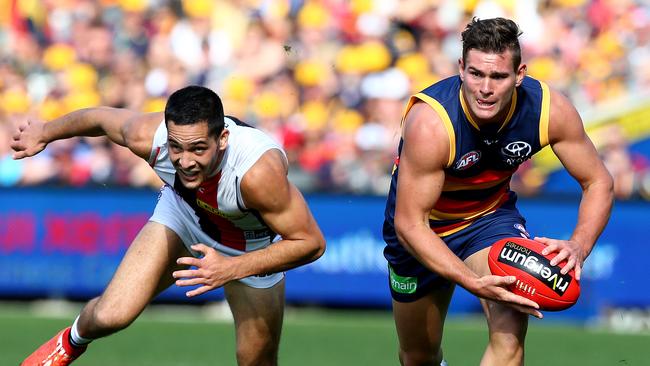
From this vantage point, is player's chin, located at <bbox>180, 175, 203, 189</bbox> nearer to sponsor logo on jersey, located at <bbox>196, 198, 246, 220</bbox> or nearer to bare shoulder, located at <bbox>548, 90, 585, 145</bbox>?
sponsor logo on jersey, located at <bbox>196, 198, 246, 220</bbox>

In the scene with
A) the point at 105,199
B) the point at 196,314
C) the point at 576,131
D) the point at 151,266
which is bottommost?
the point at 196,314

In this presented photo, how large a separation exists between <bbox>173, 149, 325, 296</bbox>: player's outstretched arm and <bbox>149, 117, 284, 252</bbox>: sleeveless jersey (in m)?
0.08

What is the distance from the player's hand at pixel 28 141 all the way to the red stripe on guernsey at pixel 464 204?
2.40 m

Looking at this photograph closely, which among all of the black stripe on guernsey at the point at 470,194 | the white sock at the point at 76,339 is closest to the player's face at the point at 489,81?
the black stripe on guernsey at the point at 470,194

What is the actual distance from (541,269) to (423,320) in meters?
1.32

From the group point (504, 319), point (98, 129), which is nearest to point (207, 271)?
point (98, 129)

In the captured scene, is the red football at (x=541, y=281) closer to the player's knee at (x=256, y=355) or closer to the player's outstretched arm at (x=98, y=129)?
the player's knee at (x=256, y=355)

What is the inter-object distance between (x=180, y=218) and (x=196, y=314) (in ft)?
18.8

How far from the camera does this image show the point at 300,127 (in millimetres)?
12469

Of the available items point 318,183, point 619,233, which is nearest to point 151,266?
point 318,183

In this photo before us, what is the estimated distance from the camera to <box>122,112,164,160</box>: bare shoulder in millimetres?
6359

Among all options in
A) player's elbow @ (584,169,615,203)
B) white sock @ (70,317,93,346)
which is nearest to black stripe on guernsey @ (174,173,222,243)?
white sock @ (70,317,93,346)

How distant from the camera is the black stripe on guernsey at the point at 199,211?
252 inches

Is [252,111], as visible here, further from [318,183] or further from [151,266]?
[151,266]
